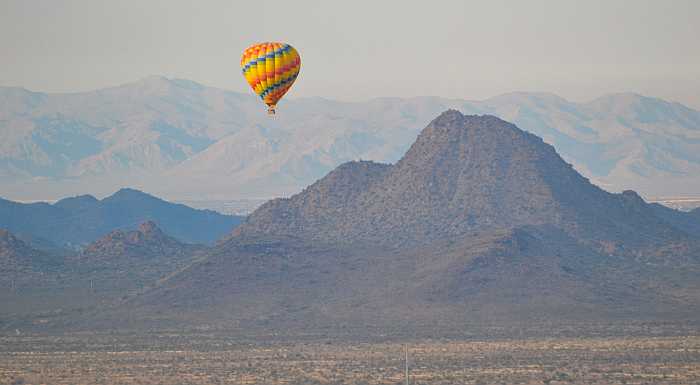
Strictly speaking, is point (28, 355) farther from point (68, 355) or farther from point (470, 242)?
point (470, 242)

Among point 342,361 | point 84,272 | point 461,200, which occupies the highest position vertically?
point 461,200

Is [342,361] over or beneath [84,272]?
beneath

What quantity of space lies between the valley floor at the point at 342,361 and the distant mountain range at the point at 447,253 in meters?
12.0

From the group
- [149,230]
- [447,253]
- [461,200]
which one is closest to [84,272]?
[149,230]

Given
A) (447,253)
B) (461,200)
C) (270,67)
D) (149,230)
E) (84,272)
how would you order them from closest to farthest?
(270,67)
(447,253)
(84,272)
(461,200)
(149,230)

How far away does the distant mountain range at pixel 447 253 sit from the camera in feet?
414

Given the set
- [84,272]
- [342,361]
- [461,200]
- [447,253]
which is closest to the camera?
[342,361]

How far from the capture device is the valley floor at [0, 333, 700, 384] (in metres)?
84.7

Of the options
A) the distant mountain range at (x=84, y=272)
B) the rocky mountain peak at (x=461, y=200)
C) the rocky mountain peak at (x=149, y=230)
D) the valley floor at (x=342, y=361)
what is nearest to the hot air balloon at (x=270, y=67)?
the valley floor at (x=342, y=361)

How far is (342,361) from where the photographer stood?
308 feet

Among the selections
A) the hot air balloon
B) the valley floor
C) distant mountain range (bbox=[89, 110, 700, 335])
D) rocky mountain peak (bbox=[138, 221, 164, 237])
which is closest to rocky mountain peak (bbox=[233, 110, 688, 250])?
distant mountain range (bbox=[89, 110, 700, 335])

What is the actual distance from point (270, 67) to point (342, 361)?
27238mm

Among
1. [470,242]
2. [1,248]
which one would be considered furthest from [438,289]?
[1,248]

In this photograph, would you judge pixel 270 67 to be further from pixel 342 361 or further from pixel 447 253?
pixel 447 253
